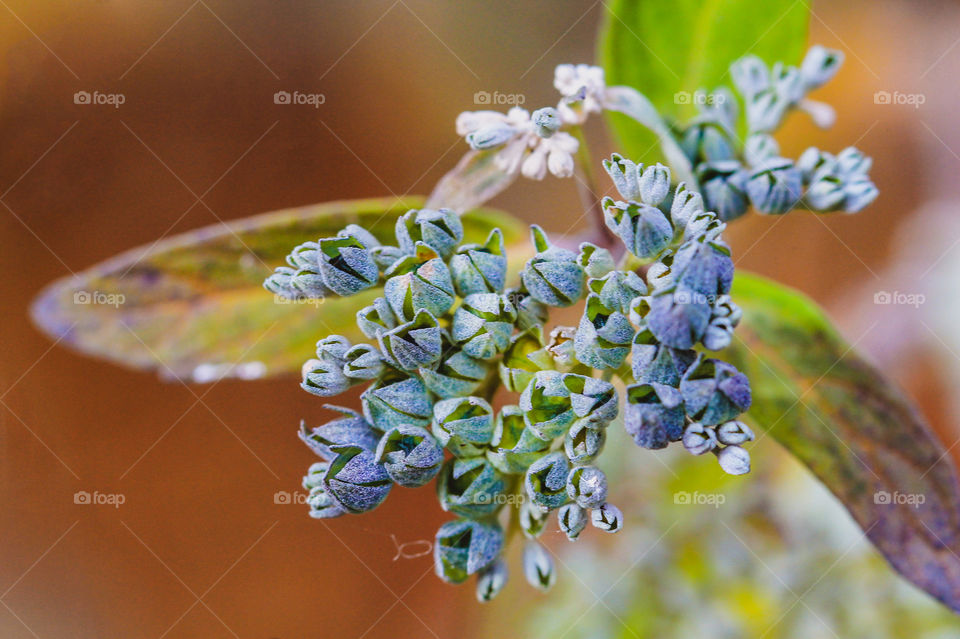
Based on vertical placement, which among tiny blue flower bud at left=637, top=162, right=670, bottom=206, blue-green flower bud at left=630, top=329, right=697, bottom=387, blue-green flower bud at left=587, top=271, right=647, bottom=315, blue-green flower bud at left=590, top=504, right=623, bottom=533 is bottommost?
blue-green flower bud at left=590, top=504, right=623, bottom=533

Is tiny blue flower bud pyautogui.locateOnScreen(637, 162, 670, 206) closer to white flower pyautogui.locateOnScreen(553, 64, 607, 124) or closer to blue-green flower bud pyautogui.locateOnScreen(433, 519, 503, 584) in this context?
white flower pyautogui.locateOnScreen(553, 64, 607, 124)

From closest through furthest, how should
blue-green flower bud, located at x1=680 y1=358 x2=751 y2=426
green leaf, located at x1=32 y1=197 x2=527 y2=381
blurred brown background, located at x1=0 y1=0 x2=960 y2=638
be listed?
1. blue-green flower bud, located at x1=680 y1=358 x2=751 y2=426
2. green leaf, located at x1=32 y1=197 x2=527 y2=381
3. blurred brown background, located at x1=0 y1=0 x2=960 y2=638

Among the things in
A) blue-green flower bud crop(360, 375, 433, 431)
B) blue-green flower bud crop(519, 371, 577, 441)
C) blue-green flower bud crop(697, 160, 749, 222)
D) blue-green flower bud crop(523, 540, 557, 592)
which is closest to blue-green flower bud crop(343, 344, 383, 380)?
blue-green flower bud crop(360, 375, 433, 431)

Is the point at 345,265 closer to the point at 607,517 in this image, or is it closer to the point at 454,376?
the point at 454,376

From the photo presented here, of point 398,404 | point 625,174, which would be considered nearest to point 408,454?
point 398,404

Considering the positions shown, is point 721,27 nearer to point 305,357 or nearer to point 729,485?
point 305,357

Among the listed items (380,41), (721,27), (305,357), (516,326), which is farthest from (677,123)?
(380,41)
